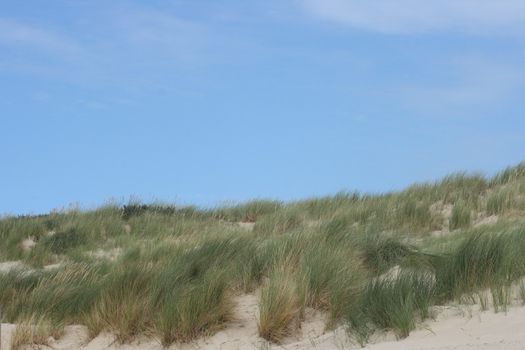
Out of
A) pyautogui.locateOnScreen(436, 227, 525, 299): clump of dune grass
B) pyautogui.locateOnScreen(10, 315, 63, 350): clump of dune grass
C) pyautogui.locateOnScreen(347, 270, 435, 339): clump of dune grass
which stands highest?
pyautogui.locateOnScreen(436, 227, 525, 299): clump of dune grass

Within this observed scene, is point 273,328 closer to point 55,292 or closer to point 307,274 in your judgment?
point 307,274

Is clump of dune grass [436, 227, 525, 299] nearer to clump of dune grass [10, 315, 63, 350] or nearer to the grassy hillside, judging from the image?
the grassy hillside

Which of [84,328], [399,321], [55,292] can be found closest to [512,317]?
[399,321]

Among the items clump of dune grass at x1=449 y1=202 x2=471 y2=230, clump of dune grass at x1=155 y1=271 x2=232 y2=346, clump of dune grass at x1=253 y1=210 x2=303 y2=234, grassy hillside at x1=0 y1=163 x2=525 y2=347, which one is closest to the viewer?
grassy hillside at x1=0 y1=163 x2=525 y2=347

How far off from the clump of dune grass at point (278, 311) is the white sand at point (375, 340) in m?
0.11

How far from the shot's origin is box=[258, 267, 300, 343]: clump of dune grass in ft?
22.8

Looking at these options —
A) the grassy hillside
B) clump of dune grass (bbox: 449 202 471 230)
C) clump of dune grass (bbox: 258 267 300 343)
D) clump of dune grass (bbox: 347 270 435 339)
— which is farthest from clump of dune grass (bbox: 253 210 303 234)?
clump of dune grass (bbox: 347 270 435 339)

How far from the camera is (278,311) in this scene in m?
6.97

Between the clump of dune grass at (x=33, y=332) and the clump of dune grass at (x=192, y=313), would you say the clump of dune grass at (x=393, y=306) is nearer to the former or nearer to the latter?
the clump of dune grass at (x=192, y=313)

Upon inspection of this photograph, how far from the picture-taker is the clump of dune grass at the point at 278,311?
6.95 meters

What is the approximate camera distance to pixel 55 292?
8.57 m

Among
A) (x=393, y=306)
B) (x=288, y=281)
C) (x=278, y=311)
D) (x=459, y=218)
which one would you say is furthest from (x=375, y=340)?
(x=459, y=218)

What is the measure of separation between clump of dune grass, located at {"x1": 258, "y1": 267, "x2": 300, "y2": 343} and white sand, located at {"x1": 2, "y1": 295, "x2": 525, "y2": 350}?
0.36 ft

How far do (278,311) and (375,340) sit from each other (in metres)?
1.15
